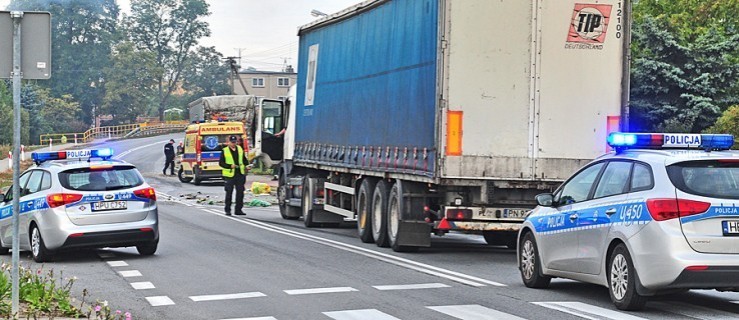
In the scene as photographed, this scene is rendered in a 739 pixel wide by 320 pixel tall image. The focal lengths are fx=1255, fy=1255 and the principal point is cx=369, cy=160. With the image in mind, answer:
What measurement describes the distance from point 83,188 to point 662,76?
2859 centimetres

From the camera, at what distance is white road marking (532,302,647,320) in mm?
10441

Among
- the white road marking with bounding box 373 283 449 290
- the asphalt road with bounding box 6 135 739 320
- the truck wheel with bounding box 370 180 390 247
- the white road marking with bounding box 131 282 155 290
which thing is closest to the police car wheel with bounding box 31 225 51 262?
the asphalt road with bounding box 6 135 739 320

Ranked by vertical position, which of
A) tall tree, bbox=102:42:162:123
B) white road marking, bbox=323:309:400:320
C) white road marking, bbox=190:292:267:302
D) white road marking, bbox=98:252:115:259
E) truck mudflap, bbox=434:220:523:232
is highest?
tall tree, bbox=102:42:162:123

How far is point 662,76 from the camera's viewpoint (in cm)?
4166

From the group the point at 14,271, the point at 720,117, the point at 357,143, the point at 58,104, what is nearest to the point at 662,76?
the point at 720,117

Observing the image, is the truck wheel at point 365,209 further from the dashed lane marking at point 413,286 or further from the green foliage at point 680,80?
the green foliage at point 680,80

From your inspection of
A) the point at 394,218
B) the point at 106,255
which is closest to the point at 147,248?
the point at 106,255

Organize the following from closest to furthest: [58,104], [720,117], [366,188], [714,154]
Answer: [714,154], [366,188], [720,117], [58,104]

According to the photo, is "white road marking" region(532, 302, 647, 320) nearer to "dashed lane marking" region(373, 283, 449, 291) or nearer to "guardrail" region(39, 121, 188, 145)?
"dashed lane marking" region(373, 283, 449, 291)

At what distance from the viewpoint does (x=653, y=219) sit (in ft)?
34.0

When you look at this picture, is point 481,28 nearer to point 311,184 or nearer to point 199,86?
point 311,184

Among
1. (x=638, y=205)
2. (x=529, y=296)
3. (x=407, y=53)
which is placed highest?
(x=407, y=53)

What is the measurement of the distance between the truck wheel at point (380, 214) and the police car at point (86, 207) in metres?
3.39

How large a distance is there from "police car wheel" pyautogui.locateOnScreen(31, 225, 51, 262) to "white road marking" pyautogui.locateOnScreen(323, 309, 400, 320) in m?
6.75
